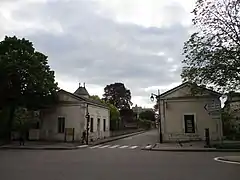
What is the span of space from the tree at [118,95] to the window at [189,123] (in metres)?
55.3

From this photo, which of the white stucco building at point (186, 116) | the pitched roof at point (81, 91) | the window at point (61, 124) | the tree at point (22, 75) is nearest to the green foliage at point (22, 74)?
the tree at point (22, 75)

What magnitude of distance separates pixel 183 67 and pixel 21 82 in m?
15.6

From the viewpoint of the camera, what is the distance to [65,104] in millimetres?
36000

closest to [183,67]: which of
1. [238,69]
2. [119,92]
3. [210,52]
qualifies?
[210,52]

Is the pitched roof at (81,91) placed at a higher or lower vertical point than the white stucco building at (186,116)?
higher

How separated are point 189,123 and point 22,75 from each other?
708 inches

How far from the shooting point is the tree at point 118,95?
291 feet

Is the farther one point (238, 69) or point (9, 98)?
point (9, 98)

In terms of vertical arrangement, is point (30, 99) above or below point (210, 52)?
below

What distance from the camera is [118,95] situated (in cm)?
8919

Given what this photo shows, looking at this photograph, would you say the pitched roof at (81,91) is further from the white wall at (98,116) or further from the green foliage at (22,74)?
the green foliage at (22,74)

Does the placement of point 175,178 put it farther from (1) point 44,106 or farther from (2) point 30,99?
(1) point 44,106

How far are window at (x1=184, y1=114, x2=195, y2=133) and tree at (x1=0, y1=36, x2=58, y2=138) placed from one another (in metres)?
15.0

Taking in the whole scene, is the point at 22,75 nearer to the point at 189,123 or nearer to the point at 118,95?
the point at 189,123
